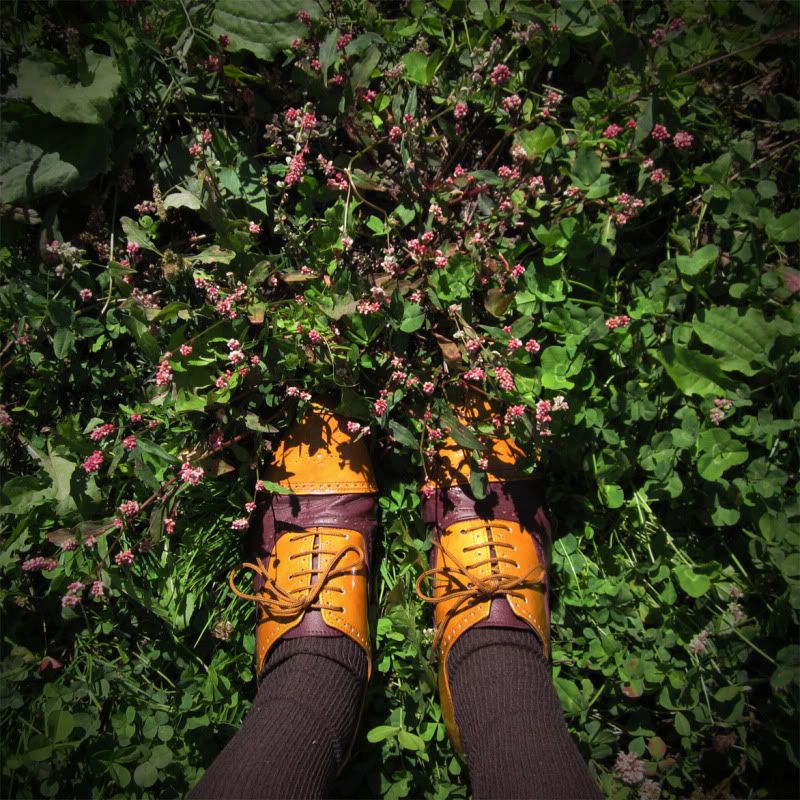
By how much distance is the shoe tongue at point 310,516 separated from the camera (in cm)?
231

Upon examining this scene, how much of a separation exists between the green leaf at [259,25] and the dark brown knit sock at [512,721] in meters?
2.24

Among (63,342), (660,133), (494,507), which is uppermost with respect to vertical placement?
(660,133)

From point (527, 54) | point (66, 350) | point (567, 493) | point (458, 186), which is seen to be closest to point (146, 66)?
point (66, 350)

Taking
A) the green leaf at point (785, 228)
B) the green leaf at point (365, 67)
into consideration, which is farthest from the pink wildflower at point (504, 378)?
the green leaf at point (365, 67)

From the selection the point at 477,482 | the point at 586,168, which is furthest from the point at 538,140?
the point at 477,482

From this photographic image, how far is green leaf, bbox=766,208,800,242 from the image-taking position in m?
2.05

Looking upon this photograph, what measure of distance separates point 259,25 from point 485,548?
2.08 m

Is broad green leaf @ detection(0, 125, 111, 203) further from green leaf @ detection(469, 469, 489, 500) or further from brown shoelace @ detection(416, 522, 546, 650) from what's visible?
brown shoelace @ detection(416, 522, 546, 650)

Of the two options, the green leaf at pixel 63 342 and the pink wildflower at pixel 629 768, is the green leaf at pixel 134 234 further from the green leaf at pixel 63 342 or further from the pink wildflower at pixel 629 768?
the pink wildflower at pixel 629 768

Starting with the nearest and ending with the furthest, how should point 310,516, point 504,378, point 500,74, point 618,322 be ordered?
point 504,378
point 618,322
point 500,74
point 310,516

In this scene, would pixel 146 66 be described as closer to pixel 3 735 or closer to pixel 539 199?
pixel 539 199

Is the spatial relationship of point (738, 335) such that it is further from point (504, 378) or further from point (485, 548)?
point (485, 548)

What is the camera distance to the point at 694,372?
2121mm

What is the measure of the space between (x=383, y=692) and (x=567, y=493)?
1044 mm
